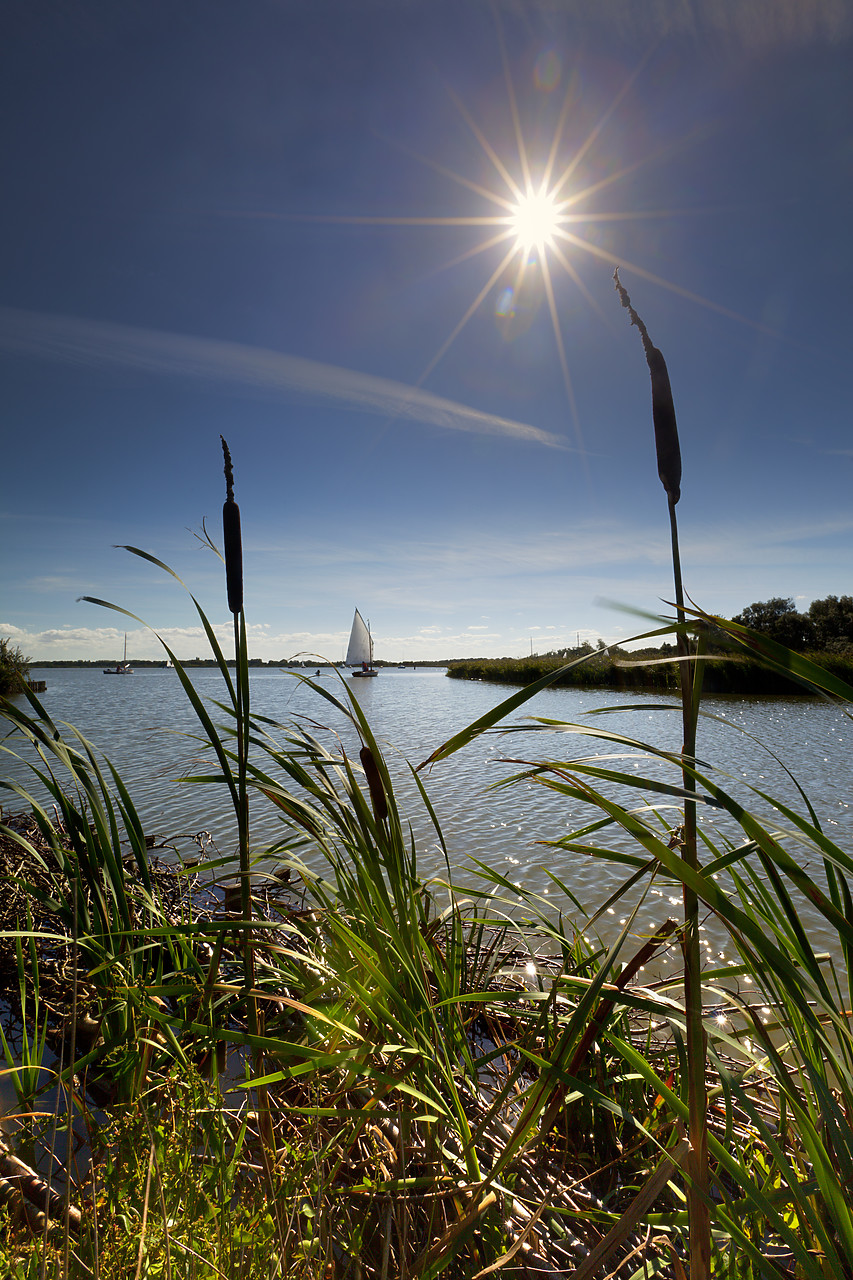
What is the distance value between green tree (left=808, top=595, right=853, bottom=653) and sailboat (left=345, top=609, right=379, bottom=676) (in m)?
44.7

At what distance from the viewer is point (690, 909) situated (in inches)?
31.9

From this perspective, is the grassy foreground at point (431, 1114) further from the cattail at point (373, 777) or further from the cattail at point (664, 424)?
the cattail at point (664, 424)

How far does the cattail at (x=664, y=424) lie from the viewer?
773 millimetres

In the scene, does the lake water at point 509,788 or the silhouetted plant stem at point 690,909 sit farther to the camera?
the lake water at point 509,788

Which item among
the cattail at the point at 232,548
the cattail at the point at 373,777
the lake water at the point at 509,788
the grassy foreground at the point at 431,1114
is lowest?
the lake water at the point at 509,788

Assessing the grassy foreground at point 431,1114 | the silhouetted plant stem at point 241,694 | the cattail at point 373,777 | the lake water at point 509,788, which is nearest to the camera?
the grassy foreground at point 431,1114

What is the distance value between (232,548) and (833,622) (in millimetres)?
52019

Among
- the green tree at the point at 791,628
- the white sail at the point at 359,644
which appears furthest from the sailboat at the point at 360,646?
the green tree at the point at 791,628

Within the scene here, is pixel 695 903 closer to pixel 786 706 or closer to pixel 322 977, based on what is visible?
pixel 322 977

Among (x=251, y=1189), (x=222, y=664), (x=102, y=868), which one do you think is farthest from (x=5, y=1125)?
(x=222, y=664)

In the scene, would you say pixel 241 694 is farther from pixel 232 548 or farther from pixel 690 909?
pixel 690 909

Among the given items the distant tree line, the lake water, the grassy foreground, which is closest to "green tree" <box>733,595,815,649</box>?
the distant tree line

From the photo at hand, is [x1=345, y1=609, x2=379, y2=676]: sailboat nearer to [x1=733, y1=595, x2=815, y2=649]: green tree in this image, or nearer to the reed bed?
[x1=733, y1=595, x2=815, y2=649]: green tree

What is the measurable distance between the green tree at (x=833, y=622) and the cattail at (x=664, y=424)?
44087mm
